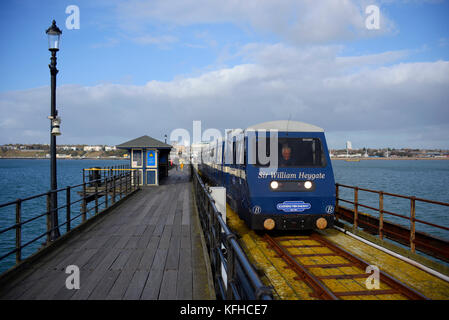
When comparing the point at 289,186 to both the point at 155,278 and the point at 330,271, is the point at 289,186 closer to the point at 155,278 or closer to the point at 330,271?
the point at 330,271

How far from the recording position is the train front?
27.2 feet

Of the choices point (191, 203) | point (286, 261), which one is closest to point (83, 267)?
point (286, 261)

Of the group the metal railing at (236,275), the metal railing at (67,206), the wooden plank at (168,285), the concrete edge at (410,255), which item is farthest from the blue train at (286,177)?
the metal railing at (67,206)

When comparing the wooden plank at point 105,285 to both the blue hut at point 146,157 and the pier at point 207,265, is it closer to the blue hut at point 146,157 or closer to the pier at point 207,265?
the pier at point 207,265

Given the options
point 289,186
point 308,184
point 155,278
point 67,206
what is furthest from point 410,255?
point 67,206

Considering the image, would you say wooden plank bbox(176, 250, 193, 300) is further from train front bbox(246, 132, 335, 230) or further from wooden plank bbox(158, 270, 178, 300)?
train front bbox(246, 132, 335, 230)

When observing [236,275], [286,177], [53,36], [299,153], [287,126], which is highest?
[53,36]

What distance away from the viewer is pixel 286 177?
8516 mm

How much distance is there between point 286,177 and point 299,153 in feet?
2.57

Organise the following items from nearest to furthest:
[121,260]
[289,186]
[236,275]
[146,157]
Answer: [236,275] → [121,260] → [289,186] → [146,157]
